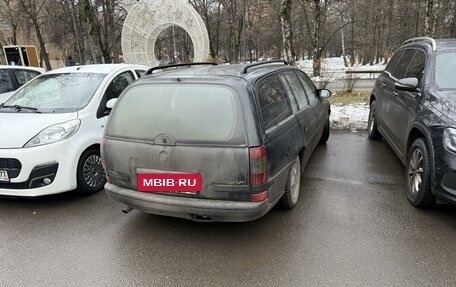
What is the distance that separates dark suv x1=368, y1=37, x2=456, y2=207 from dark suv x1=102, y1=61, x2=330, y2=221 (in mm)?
1399

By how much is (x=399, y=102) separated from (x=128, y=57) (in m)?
19.5

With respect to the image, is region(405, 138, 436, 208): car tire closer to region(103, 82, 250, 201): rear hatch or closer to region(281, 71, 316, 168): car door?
region(281, 71, 316, 168): car door

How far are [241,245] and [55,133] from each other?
8.43 feet

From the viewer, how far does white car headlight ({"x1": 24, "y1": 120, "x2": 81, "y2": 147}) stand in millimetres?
3964

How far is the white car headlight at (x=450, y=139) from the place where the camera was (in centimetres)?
315

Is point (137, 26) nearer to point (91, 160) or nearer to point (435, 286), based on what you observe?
point (91, 160)

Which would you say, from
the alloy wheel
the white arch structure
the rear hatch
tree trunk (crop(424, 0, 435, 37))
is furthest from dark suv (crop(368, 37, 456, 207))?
the white arch structure

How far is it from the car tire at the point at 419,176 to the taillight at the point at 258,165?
1747 mm

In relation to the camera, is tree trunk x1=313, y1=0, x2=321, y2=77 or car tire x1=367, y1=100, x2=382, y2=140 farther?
tree trunk x1=313, y1=0, x2=321, y2=77

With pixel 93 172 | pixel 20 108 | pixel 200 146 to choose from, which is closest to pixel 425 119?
pixel 200 146

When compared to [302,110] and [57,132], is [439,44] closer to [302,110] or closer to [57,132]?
[302,110]

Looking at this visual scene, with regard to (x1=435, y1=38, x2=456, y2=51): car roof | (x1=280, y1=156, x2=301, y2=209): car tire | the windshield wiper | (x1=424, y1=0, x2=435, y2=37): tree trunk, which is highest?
(x1=424, y1=0, x2=435, y2=37): tree trunk

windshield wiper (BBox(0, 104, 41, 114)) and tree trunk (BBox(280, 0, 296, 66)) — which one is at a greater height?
tree trunk (BBox(280, 0, 296, 66))

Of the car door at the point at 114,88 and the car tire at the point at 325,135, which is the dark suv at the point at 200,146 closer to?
the car door at the point at 114,88
